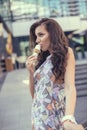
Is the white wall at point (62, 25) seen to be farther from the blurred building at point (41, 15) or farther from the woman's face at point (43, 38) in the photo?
the woman's face at point (43, 38)

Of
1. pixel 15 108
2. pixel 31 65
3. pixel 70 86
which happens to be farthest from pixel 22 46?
pixel 70 86

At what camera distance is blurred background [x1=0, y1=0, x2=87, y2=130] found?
10.3 meters

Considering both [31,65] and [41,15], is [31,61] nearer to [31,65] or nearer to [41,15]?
[31,65]

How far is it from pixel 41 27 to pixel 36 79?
0.90 feet

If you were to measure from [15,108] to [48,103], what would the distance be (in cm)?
829

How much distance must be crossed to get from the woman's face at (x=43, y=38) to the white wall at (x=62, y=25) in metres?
29.0

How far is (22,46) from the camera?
3784cm

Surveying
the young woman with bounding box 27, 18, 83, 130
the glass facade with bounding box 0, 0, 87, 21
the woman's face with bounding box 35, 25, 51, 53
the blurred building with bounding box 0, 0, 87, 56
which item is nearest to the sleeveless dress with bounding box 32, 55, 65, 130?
the young woman with bounding box 27, 18, 83, 130

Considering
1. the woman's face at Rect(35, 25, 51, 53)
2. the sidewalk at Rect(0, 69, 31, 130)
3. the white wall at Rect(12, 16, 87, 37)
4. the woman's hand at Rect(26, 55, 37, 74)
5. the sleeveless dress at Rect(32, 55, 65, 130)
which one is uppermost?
the woman's face at Rect(35, 25, 51, 53)

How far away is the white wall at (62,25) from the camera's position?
3153cm

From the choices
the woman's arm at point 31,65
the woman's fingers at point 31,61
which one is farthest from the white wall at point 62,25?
the woman's fingers at point 31,61

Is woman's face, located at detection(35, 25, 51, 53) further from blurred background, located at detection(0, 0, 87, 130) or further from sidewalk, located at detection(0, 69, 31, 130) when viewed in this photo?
blurred background, located at detection(0, 0, 87, 130)

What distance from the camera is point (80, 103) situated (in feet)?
38.7

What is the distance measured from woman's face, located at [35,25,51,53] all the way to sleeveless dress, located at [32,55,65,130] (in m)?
0.10
